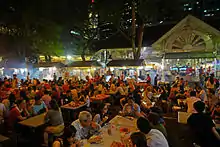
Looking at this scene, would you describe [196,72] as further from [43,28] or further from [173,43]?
[43,28]

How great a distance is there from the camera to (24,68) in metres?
19.4

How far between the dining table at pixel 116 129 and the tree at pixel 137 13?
450 inches

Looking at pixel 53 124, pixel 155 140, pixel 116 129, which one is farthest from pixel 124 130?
pixel 53 124

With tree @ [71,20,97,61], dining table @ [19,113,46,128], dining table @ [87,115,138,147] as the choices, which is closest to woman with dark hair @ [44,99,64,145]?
dining table @ [19,113,46,128]

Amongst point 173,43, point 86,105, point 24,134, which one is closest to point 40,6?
point 173,43

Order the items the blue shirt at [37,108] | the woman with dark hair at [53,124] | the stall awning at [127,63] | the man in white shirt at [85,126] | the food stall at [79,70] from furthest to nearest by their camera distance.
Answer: the food stall at [79,70] → the stall awning at [127,63] → the blue shirt at [37,108] → the woman with dark hair at [53,124] → the man in white shirt at [85,126]

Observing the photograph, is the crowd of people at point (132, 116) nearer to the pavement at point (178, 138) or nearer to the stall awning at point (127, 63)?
the pavement at point (178, 138)

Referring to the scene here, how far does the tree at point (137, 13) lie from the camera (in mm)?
16969

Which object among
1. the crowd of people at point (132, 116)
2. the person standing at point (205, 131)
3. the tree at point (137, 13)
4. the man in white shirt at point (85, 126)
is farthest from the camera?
the tree at point (137, 13)

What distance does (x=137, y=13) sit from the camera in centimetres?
1806

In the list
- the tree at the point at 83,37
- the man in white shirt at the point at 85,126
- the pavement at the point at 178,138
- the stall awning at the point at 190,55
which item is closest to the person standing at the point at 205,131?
the pavement at the point at 178,138

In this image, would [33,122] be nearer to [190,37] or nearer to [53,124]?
[53,124]

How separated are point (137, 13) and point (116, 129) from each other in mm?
15448

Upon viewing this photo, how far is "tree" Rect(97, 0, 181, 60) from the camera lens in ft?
55.7
